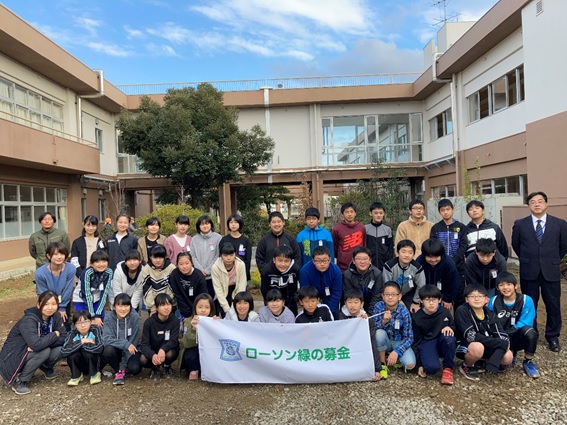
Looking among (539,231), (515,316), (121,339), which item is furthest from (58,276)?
(539,231)

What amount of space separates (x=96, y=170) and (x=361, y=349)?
46.5ft

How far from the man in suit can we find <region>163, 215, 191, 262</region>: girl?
402 cm

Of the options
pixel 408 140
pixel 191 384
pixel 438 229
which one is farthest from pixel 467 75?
Answer: pixel 191 384

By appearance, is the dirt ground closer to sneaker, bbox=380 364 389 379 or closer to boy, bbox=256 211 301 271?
sneaker, bbox=380 364 389 379

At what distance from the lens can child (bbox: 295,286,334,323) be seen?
4043mm

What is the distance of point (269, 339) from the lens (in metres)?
3.87

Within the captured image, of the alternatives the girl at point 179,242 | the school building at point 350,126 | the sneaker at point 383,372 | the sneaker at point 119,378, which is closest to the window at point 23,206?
the school building at point 350,126

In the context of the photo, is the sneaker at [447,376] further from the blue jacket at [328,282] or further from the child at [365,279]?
the blue jacket at [328,282]

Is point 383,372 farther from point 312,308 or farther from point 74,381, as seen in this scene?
point 74,381

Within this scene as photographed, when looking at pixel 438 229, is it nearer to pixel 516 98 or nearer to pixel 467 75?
pixel 516 98

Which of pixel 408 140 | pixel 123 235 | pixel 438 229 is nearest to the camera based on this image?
pixel 438 229

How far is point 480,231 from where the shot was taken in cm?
478

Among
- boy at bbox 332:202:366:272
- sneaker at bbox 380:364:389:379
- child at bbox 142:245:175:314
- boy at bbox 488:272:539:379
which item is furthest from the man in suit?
child at bbox 142:245:175:314

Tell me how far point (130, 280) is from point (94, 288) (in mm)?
405
